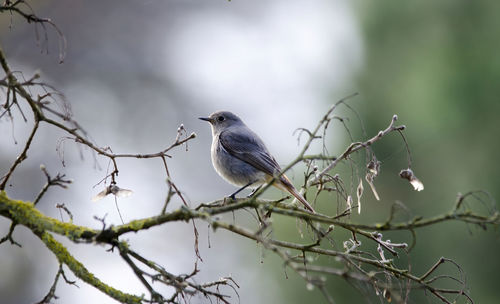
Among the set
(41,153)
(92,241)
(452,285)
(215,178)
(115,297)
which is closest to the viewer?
(92,241)

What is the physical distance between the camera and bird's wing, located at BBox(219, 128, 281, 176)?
5.99 m

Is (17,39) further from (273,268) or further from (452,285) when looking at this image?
(452,285)

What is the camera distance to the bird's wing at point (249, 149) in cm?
599

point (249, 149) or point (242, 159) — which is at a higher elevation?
point (249, 149)

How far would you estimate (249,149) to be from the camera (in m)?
6.28

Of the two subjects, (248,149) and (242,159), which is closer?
(242,159)

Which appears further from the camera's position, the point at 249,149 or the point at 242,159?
the point at 249,149

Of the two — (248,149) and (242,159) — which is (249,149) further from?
(242,159)

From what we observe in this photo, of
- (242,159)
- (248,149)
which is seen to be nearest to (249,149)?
(248,149)

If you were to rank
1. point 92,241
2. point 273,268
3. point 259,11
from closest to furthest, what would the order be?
point 92,241, point 273,268, point 259,11

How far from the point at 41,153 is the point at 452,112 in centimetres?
984

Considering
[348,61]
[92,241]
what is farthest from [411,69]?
[92,241]

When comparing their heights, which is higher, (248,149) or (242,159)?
(248,149)

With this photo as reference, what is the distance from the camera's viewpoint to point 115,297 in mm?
2723
